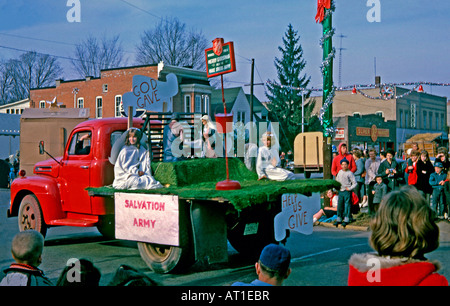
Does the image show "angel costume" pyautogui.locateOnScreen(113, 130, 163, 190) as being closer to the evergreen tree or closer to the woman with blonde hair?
the woman with blonde hair

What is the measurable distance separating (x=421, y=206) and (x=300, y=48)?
4815 cm

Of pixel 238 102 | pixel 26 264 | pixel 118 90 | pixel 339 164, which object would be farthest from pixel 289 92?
pixel 26 264

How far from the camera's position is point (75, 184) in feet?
29.7

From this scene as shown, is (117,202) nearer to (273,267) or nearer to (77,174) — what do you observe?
(77,174)

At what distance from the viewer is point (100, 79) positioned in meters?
46.9

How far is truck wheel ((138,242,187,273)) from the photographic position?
7.17 m

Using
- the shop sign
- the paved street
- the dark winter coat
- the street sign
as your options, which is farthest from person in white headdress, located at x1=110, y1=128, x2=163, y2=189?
the shop sign

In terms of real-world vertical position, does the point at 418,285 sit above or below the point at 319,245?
above

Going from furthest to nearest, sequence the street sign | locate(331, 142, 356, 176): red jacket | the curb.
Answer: locate(331, 142, 356, 176): red jacket < the curb < the street sign

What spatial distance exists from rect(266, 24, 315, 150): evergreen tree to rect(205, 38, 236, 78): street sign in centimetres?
4069

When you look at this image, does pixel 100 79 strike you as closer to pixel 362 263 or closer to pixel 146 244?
pixel 146 244

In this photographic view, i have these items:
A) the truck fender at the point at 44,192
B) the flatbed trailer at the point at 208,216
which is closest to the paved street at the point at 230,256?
the flatbed trailer at the point at 208,216
